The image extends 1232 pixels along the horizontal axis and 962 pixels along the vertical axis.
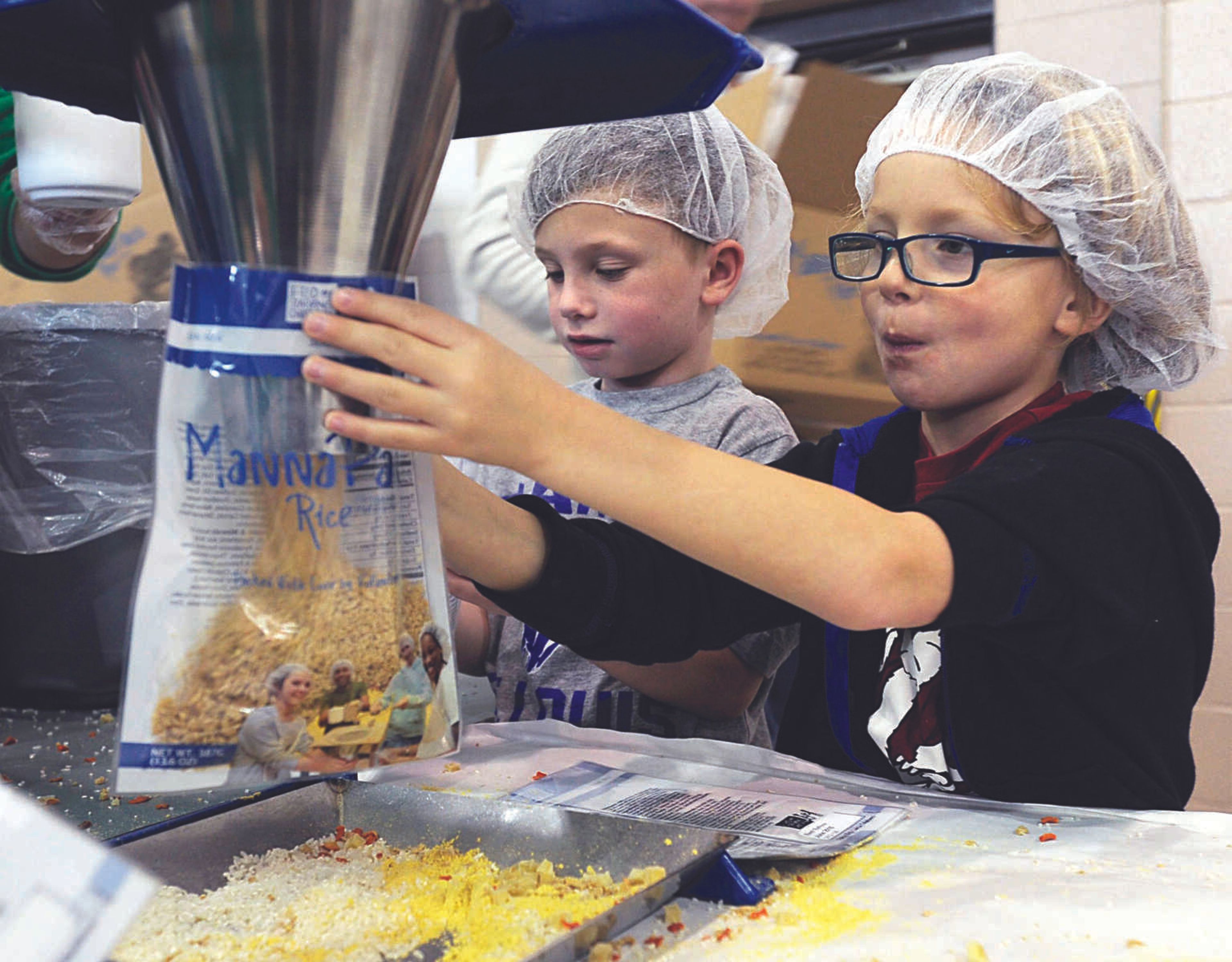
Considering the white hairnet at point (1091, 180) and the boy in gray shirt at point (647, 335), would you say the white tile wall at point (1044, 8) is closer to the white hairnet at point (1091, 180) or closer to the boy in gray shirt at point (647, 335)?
the boy in gray shirt at point (647, 335)

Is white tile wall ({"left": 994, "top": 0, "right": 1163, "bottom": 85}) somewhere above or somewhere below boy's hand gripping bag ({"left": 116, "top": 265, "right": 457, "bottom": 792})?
above

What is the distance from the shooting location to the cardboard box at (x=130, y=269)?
267 cm

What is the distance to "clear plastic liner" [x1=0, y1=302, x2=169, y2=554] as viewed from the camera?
137cm

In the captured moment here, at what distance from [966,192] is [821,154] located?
3.66ft

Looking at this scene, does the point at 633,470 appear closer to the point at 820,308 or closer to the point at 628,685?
the point at 628,685

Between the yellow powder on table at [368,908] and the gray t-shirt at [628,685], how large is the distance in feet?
1.82

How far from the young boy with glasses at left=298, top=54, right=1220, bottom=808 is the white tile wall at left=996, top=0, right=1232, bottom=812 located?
0.88 m

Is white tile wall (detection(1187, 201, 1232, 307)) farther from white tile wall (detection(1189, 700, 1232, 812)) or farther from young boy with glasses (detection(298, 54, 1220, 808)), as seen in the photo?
young boy with glasses (detection(298, 54, 1220, 808))

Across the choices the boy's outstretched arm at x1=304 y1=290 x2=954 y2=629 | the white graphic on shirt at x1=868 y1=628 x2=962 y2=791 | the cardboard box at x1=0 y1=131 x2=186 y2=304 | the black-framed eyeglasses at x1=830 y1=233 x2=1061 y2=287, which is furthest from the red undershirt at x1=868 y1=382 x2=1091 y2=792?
the cardboard box at x1=0 y1=131 x2=186 y2=304

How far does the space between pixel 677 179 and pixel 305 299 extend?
84cm

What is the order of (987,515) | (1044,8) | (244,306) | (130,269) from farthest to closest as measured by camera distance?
(130,269) < (1044,8) < (987,515) < (244,306)

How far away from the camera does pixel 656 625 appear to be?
97 cm

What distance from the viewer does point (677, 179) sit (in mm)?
1272

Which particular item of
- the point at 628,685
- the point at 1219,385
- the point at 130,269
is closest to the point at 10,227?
the point at 628,685
